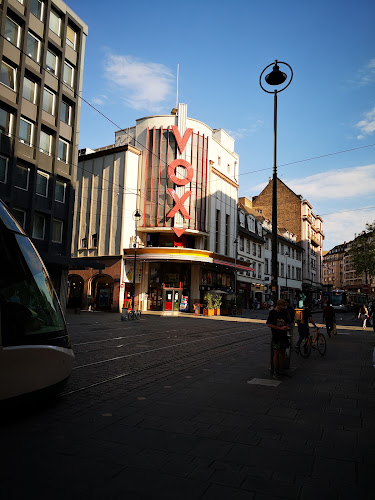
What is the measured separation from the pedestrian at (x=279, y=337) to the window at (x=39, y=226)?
70.1 ft

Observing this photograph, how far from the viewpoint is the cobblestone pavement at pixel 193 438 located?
3275 millimetres

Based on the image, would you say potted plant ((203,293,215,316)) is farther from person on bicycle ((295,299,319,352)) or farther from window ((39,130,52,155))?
person on bicycle ((295,299,319,352))

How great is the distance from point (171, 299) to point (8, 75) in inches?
831

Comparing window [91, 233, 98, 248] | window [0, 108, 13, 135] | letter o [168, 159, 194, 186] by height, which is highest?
letter o [168, 159, 194, 186]

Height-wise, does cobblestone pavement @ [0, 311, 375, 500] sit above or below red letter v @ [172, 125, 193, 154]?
below

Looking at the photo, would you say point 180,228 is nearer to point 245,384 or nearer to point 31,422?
point 245,384

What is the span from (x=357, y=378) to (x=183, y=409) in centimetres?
453

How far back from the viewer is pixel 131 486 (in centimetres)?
324

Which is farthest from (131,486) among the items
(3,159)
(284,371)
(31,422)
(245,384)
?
(3,159)

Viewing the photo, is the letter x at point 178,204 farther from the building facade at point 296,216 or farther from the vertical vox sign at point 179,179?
the building facade at point 296,216

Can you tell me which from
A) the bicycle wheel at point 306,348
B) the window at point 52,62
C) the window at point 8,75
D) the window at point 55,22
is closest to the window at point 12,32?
the window at point 8,75

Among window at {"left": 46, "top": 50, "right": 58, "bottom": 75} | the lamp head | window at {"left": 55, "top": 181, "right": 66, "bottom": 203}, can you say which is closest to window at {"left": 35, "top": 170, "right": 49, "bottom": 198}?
window at {"left": 55, "top": 181, "right": 66, "bottom": 203}

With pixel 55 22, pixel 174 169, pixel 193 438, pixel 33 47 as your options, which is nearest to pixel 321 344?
pixel 193 438

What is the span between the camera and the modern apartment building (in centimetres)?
2327
